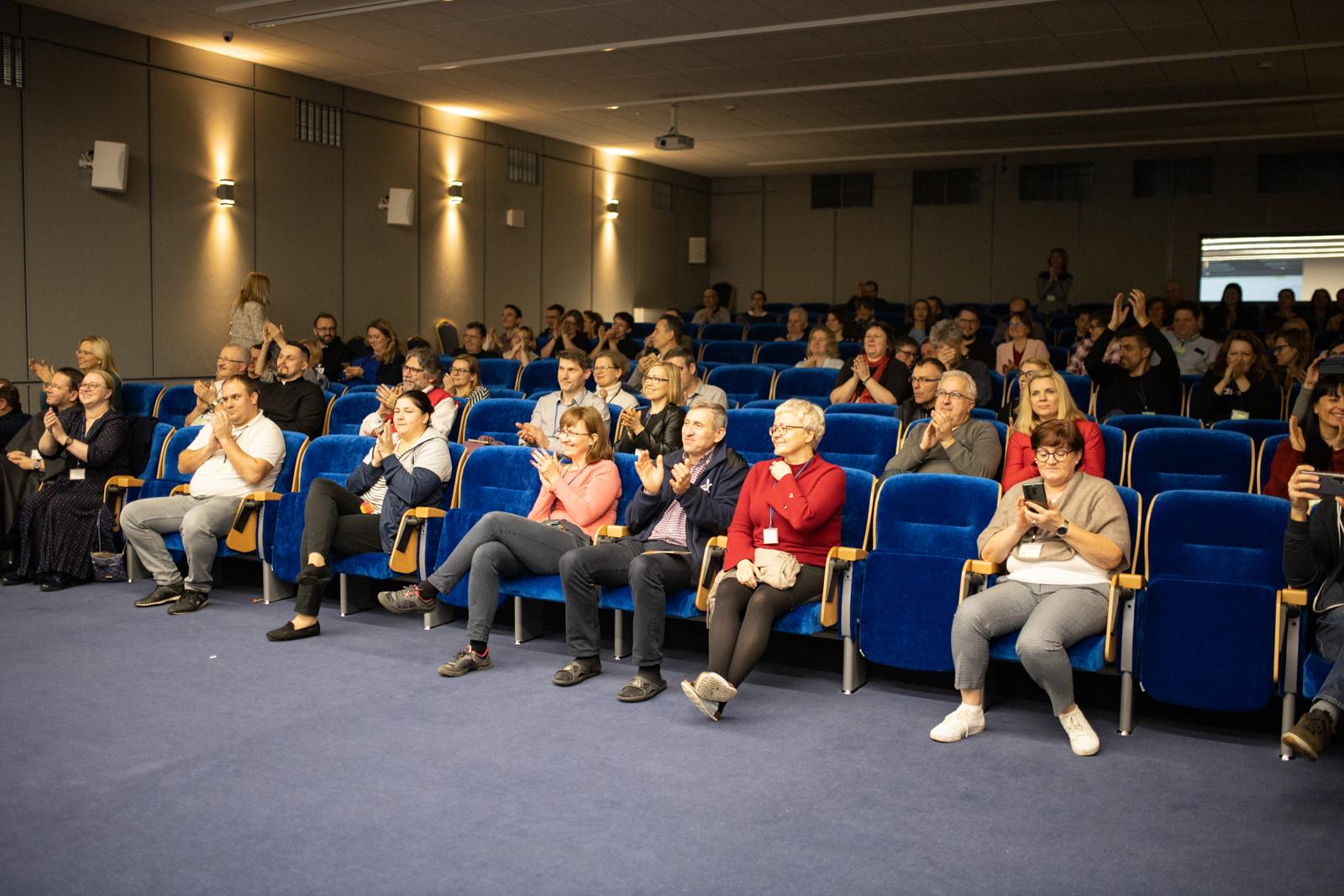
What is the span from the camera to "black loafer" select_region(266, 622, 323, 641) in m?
4.68

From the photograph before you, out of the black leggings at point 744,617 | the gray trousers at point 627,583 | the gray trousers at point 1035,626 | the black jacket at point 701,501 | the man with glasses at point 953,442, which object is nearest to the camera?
the gray trousers at point 1035,626

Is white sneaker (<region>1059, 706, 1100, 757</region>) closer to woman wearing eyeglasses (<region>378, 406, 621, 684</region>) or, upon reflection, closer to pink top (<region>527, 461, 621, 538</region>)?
woman wearing eyeglasses (<region>378, 406, 621, 684</region>)

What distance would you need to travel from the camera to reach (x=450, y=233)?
12.0 metres

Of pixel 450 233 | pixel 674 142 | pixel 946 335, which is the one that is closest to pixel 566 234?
pixel 450 233

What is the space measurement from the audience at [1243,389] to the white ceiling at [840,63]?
273 centimetres

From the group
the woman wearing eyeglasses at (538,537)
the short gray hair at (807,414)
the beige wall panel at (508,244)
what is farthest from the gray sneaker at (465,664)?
the beige wall panel at (508,244)

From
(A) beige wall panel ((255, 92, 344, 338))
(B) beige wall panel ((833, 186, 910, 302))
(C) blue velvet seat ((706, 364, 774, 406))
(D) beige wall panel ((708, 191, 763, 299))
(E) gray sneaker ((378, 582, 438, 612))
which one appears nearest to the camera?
(E) gray sneaker ((378, 582, 438, 612))

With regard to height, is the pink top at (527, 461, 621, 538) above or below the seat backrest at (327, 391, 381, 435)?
below

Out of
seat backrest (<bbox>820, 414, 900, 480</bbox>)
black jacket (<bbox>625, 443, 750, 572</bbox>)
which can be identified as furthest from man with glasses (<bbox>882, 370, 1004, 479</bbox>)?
black jacket (<bbox>625, 443, 750, 572</bbox>)

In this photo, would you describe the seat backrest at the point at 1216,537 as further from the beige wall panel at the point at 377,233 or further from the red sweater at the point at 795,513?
the beige wall panel at the point at 377,233

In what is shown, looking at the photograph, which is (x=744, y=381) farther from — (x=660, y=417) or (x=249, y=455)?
(x=249, y=455)

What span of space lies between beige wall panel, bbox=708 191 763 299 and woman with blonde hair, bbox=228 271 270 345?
8.61 m

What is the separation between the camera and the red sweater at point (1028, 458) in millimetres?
4328

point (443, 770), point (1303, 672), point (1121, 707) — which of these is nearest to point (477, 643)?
point (443, 770)
